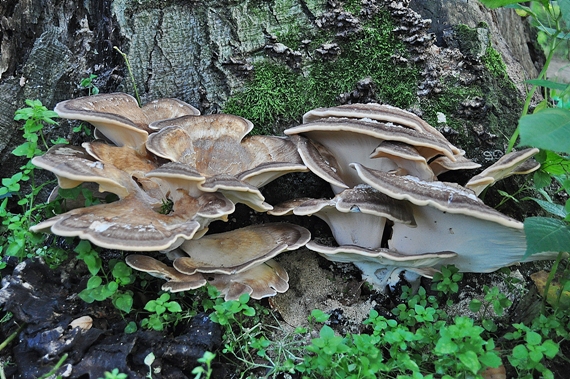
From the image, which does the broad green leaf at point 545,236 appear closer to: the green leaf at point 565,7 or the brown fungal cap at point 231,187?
the green leaf at point 565,7

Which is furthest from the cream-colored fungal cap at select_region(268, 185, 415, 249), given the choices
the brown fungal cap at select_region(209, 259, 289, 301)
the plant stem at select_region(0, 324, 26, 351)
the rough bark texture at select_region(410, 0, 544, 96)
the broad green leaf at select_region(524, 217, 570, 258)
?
the rough bark texture at select_region(410, 0, 544, 96)

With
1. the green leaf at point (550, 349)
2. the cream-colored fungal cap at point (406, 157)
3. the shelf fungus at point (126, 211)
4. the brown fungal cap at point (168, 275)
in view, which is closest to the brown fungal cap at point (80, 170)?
the shelf fungus at point (126, 211)

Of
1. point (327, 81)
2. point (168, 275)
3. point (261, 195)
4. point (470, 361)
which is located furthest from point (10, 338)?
point (327, 81)

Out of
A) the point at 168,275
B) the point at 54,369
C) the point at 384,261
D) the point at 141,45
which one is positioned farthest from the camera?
the point at 141,45

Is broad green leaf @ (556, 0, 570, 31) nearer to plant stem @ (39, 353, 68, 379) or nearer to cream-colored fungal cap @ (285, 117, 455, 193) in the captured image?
cream-colored fungal cap @ (285, 117, 455, 193)

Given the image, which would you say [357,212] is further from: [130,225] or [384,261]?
[130,225]
